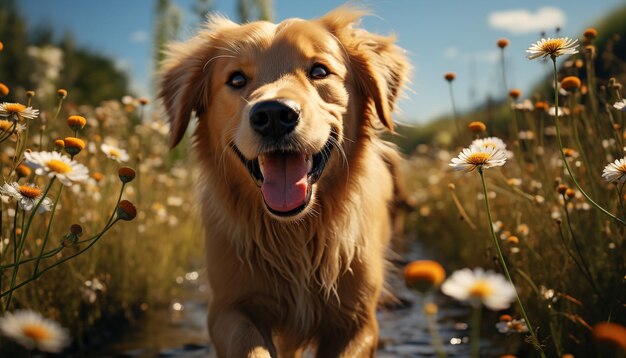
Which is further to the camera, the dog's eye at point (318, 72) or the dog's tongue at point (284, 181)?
the dog's eye at point (318, 72)

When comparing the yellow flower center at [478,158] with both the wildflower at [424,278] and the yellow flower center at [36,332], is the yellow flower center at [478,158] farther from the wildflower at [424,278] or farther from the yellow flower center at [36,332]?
the yellow flower center at [36,332]

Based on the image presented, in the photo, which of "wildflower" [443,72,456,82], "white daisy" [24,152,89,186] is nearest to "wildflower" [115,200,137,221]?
"white daisy" [24,152,89,186]

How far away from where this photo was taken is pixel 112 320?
3834 mm

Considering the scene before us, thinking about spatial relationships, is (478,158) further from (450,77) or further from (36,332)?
(450,77)

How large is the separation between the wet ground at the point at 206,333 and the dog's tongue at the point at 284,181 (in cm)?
131

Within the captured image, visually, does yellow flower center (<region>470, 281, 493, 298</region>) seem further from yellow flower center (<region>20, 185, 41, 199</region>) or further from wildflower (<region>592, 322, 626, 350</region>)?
yellow flower center (<region>20, 185, 41, 199</region>)

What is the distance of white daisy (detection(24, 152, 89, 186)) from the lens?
A: 69.3 inches

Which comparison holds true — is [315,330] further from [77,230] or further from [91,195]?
[91,195]

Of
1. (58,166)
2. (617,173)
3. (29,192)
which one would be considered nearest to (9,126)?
(29,192)

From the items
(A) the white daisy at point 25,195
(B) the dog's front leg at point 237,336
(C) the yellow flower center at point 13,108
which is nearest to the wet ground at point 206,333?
(B) the dog's front leg at point 237,336

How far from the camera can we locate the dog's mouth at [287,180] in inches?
103

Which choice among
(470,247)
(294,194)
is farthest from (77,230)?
(470,247)

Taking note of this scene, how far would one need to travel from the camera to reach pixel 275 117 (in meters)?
2.46

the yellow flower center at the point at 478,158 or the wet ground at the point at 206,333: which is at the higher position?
the yellow flower center at the point at 478,158
